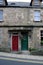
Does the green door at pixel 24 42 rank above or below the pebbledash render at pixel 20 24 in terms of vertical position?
below

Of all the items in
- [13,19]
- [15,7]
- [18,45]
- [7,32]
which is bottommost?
[18,45]

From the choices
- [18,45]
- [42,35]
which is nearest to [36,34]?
[42,35]

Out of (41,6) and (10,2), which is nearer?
(41,6)

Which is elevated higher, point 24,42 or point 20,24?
point 20,24

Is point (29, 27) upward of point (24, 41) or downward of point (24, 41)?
upward

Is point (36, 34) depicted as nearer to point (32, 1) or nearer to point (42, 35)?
point (42, 35)

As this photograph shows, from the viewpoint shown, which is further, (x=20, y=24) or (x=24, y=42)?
(x=24, y=42)

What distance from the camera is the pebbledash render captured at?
1065 inches

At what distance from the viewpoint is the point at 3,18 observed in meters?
27.1

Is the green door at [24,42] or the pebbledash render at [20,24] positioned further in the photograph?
the green door at [24,42]

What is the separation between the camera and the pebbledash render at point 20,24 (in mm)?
27047

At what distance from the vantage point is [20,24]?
27.2 m

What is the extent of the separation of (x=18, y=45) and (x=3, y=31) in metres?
2.86

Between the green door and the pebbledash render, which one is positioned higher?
the pebbledash render
